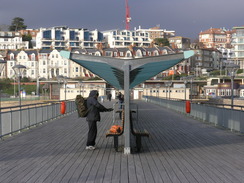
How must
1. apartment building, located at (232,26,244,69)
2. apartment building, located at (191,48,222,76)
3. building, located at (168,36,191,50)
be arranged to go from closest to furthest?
apartment building, located at (232,26,244,69) → apartment building, located at (191,48,222,76) → building, located at (168,36,191,50)

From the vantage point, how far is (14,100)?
263 ft

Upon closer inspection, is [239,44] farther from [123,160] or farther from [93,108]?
[123,160]

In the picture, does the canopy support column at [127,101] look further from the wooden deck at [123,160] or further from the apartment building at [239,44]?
the apartment building at [239,44]

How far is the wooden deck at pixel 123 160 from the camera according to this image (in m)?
7.44

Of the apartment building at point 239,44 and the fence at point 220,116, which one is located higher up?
the apartment building at point 239,44

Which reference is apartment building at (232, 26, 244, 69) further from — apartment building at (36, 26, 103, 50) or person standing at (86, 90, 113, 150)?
person standing at (86, 90, 113, 150)

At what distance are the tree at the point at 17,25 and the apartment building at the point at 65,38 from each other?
108 feet

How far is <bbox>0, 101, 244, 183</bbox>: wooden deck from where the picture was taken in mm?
7441

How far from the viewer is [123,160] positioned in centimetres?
920

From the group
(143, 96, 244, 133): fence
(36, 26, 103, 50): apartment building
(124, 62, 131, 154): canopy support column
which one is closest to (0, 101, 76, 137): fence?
(124, 62, 131, 154): canopy support column

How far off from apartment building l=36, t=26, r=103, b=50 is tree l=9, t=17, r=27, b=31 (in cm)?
3299

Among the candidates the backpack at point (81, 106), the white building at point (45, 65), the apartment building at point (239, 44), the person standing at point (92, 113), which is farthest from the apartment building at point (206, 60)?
the backpack at point (81, 106)

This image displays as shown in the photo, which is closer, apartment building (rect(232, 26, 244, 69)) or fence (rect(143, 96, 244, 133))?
fence (rect(143, 96, 244, 133))

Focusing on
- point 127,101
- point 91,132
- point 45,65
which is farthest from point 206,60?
point 127,101
